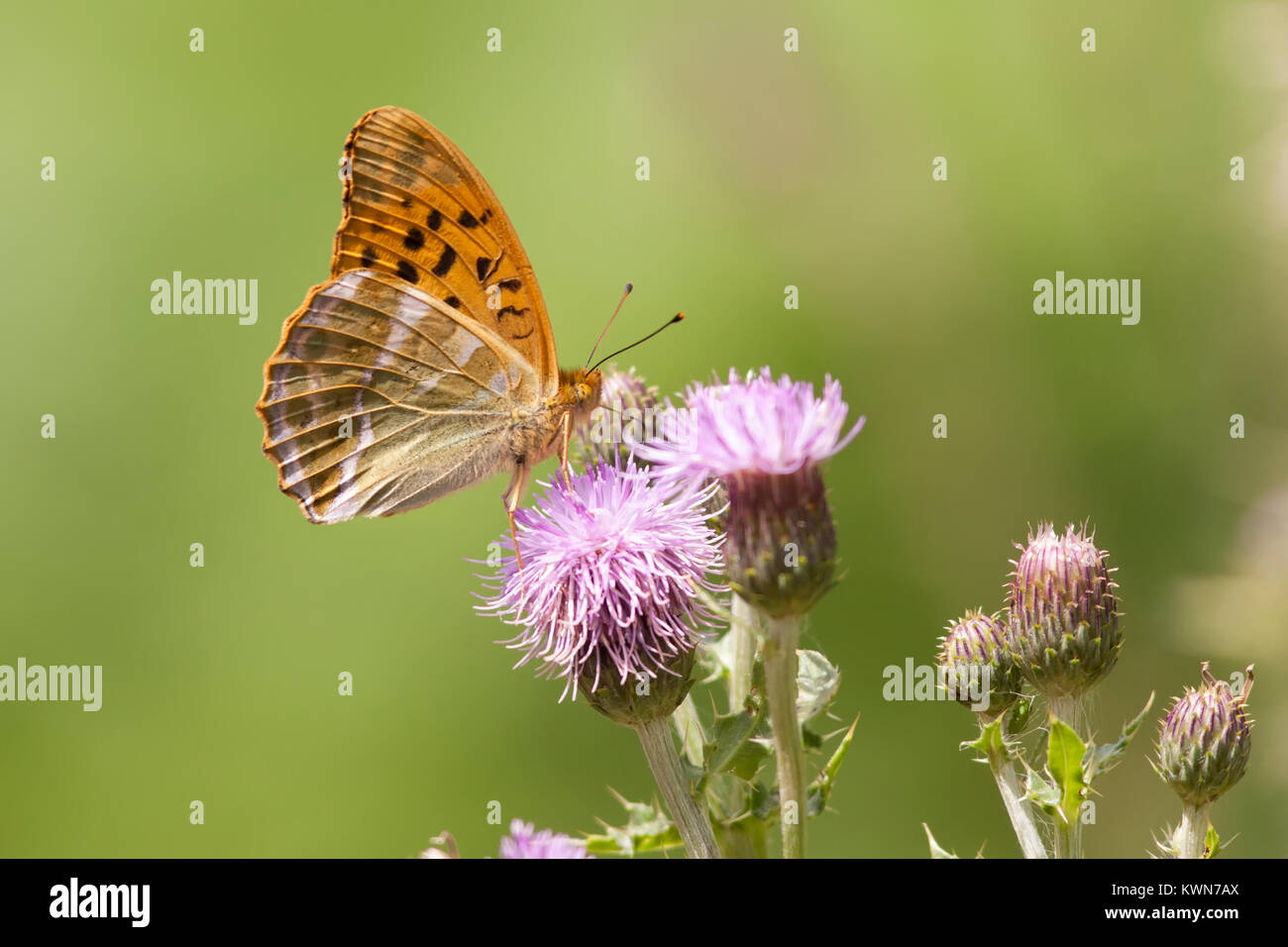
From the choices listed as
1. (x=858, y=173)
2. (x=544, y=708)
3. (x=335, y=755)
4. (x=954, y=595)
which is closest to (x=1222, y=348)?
(x=954, y=595)

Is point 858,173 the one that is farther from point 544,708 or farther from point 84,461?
point 84,461

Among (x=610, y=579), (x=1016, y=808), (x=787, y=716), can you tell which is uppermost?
(x=610, y=579)

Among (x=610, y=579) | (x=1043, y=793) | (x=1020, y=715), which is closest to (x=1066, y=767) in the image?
(x=1043, y=793)

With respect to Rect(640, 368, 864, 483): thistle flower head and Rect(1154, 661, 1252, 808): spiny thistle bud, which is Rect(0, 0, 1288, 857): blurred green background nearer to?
Rect(1154, 661, 1252, 808): spiny thistle bud

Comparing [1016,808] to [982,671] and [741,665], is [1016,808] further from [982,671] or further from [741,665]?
[741,665]

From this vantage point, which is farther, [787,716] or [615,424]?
[615,424]

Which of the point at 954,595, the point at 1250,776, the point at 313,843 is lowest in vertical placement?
the point at 313,843

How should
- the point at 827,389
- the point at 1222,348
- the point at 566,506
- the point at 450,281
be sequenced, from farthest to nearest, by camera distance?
the point at 1222,348 < the point at 450,281 < the point at 566,506 < the point at 827,389

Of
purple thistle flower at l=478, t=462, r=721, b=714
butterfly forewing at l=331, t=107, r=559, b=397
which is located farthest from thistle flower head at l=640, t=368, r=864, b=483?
butterfly forewing at l=331, t=107, r=559, b=397
